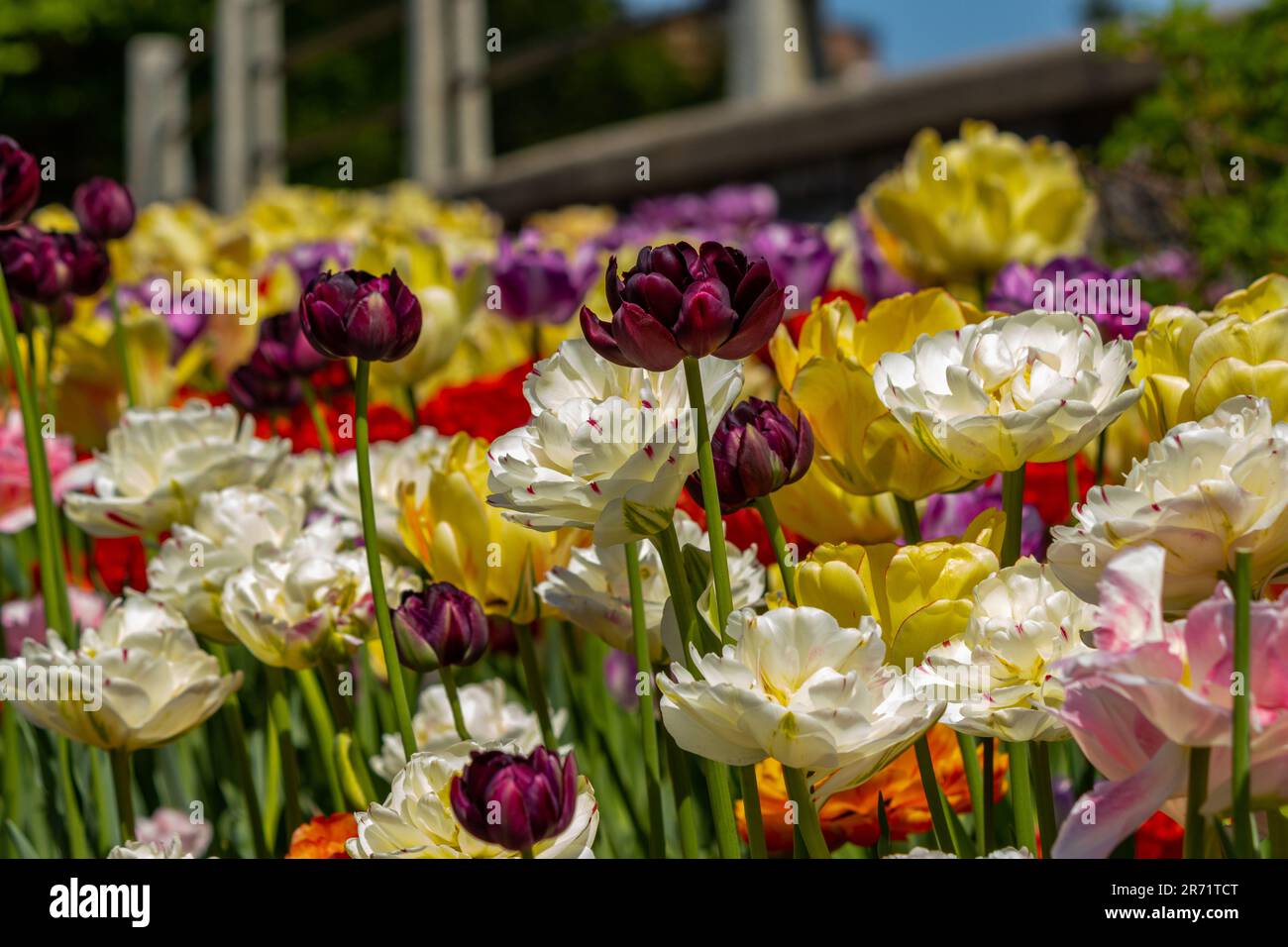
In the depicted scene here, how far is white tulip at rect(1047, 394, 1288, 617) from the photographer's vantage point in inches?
18.3

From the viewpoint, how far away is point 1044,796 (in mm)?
586

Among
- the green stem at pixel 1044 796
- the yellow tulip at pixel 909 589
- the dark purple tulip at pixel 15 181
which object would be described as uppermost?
the dark purple tulip at pixel 15 181

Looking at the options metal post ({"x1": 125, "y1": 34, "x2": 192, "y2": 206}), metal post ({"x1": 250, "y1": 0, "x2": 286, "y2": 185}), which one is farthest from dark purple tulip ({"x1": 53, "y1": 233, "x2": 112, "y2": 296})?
metal post ({"x1": 125, "y1": 34, "x2": 192, "y2": 206})

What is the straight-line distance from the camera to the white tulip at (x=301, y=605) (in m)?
0.71

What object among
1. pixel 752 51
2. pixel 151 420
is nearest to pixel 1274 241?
Answer: pixel 151 420

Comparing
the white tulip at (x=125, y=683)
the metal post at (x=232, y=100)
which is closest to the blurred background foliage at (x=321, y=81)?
the metal post at (x=232, y=100)

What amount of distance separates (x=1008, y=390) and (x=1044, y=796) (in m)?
0.17

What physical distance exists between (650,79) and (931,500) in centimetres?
2042

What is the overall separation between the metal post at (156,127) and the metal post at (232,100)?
60 centimetres

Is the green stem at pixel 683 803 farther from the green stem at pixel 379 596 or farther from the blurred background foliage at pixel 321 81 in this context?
the blurred background foliage at pixel 321 81

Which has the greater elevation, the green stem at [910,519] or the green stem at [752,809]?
the green stem at [910,519]

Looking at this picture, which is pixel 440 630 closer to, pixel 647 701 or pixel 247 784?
pixel 647 701
